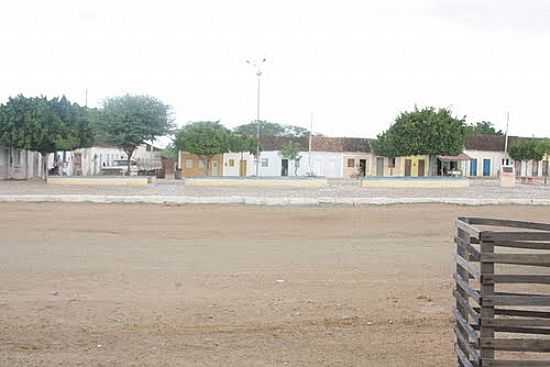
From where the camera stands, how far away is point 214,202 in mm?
26375

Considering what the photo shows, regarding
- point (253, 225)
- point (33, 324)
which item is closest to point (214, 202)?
point (253, 225)

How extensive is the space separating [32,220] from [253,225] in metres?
6.01

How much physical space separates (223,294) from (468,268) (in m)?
5.45

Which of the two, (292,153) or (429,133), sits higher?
(429,133)

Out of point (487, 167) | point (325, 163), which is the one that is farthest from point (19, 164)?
point (487, 167)

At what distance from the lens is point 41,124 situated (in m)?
42.1

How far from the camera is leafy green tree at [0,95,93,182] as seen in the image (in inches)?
1645

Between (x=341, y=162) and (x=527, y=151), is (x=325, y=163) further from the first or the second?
(x=527, y=151)

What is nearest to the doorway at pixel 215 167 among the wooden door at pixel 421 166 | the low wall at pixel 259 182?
the wooden door at pixel 421 166

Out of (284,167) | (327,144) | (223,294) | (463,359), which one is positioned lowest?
(223,294)

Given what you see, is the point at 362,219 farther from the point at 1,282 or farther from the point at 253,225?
the point at 1,282

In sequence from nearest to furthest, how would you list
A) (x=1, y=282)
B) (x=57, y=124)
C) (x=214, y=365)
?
(x=214, y=365) < (x=1, y=282) < (x=57, y=124)

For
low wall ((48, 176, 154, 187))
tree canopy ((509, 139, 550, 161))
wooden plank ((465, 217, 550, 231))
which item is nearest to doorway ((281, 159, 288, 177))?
tree canopy ((509, 139, 550, 161))

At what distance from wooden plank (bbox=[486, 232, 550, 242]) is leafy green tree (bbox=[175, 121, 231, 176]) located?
5177 centimetres
